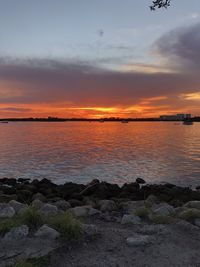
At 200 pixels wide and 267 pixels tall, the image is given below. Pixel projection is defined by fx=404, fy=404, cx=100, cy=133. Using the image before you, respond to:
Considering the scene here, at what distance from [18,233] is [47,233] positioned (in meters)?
0.60

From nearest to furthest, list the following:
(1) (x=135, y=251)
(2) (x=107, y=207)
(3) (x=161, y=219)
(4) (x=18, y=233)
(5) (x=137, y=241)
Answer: (1) (x=135, y=251) → (5) (x=137, y=241) → (4) (x=18, y=233) → (3) (x=161, y=219) → (2) (x=107, y=207)

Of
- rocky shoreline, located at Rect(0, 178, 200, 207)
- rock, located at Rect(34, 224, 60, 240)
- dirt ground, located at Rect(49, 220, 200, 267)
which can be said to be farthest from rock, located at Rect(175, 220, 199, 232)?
rocky shoreline, located at Rect(0, 178, 200, 207)

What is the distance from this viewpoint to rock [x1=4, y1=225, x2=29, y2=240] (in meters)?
7.96

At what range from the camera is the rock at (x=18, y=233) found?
796 cm

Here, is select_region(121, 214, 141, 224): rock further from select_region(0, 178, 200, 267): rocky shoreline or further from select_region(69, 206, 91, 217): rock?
select_region(69, 206, 91, 217): rock

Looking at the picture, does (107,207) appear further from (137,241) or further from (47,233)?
(47,233)

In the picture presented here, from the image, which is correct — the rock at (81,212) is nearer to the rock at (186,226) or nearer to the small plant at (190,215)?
the small plant at (190,215)

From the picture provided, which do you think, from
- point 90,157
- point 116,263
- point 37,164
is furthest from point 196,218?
point 90,157

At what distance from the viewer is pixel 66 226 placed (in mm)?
8156

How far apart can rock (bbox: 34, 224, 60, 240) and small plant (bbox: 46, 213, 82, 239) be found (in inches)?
6.3

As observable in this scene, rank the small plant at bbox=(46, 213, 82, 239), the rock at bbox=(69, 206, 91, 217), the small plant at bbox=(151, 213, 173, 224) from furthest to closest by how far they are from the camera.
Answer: the rock at bbox=(69, 206, 91, 217), the small plant at bbox=(151, 213, 173, 224), the small plant at bbox=(46, 213, 82, 239)

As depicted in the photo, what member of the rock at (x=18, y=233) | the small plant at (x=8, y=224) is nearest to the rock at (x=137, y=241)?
the rock at (x=18, y=233)

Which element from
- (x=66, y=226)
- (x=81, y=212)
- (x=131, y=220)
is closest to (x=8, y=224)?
(x=66, y=226)

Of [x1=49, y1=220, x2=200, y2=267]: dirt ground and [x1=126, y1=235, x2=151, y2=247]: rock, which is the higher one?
[x1=126, y1=235, x2=151, y2=247]: rock
